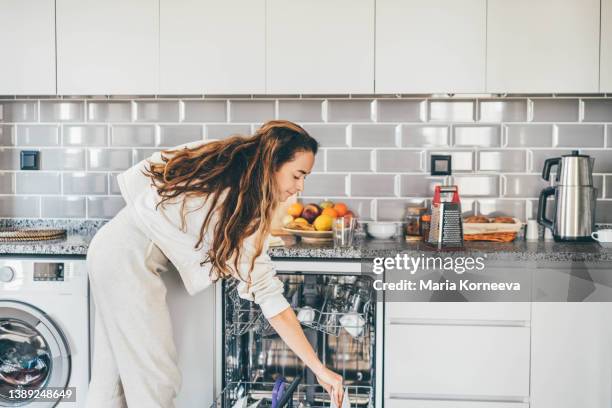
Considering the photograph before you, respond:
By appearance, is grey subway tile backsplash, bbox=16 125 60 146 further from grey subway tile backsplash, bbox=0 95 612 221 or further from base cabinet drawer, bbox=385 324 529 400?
base cabinet drawer, bbox=385 324 529 400

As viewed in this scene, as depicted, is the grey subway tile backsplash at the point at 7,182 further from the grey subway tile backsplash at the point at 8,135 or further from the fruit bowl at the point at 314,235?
the fruit bowl at the point at 314,235

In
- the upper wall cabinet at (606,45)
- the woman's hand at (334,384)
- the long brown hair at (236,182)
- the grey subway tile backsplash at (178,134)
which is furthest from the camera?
the grey subway tile backsplash at (178,134)

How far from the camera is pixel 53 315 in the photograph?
84.2 inches

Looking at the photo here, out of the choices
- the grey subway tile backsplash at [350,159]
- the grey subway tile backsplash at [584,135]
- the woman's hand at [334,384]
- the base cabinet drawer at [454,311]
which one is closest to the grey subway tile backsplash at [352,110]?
the grey subway tile backsplash at [350,159]

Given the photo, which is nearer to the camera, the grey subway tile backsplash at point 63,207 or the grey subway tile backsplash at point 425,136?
the grey subway tile backsplash at point 425,136

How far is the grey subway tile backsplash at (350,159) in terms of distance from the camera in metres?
2.76

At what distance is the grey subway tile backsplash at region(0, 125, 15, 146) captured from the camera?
288cm

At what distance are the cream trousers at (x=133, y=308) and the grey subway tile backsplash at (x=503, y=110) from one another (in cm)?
172

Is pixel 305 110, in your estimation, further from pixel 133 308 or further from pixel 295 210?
pixel 133 308

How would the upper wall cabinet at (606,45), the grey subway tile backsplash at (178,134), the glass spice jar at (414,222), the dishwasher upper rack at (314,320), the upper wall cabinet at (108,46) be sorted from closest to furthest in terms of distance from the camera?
the dishwasher upper rack at (314,320)
the upper wall cabinet at (606,45)
the upper wall cabinet at (108,46)
the glass spice jar at (414,222)
the grey subway tile backsplash at (178,134)

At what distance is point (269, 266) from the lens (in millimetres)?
1560

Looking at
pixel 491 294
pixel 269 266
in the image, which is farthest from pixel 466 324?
pixel 269 266

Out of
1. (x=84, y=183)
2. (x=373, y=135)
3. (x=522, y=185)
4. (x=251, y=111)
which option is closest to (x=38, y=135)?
(x=84, y=183)

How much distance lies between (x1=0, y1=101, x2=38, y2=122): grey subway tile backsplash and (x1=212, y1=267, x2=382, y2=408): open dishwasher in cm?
150
